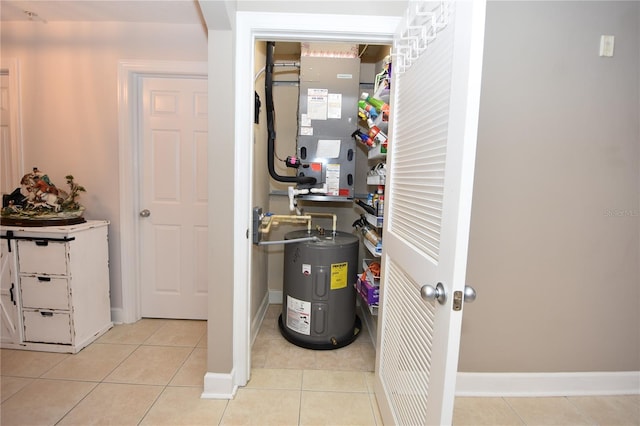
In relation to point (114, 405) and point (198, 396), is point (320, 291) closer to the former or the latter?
point (198, 396)

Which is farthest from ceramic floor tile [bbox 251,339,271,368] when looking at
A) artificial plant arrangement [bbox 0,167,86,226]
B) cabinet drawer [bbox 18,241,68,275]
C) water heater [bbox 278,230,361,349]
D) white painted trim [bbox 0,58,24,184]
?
white painted trim [bbox 0,58,24,184]

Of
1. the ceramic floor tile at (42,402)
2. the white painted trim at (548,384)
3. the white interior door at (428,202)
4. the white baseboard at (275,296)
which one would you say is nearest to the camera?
the white interior door at (428,202)

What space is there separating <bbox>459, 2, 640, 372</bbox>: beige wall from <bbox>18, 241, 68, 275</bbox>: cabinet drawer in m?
2.58

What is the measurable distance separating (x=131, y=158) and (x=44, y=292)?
1.08 metres

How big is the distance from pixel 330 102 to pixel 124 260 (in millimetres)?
2066

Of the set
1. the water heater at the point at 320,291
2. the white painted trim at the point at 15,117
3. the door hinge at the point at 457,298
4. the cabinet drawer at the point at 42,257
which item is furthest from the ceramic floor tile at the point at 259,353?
the white painted trim at the point at 15,117

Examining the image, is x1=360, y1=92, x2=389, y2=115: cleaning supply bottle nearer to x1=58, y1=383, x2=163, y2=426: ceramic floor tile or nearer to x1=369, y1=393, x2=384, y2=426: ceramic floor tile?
x1=369, y1=393, x2=384, y2=426: ceramic floor tile

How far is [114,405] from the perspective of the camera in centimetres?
150

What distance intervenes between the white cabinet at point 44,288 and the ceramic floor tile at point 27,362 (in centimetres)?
4

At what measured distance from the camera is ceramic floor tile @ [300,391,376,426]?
1.44m

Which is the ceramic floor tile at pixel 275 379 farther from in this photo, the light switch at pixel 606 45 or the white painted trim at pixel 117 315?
the light switch at pixel 606 45

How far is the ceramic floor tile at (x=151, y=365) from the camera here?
5.59 feet

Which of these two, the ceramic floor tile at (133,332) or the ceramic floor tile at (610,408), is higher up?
the ceramic floor tile at (610,408)

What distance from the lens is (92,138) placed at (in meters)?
2.21
